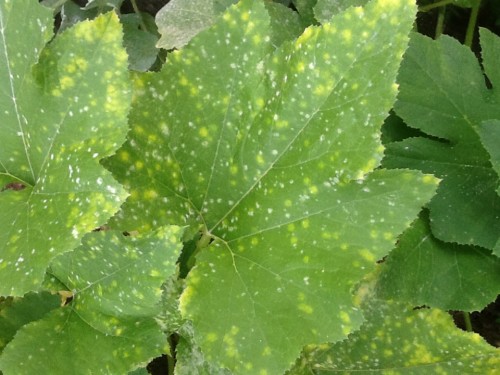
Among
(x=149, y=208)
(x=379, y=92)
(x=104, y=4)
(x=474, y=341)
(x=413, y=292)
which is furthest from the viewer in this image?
(x=104, y=4)

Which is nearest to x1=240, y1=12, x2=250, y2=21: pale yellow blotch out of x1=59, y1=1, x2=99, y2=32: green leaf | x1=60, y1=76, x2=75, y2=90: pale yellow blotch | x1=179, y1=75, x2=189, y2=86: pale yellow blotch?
x1=179, y1=75, x2=189, y2=86: pale yellow blotch

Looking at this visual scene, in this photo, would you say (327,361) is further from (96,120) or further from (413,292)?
(96,120)

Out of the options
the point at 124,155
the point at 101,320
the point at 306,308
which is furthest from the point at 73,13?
the point at 306,308

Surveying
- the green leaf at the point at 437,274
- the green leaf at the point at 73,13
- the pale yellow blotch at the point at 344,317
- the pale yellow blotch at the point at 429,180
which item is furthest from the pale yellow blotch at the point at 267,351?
the green leaf at the point at 73,13

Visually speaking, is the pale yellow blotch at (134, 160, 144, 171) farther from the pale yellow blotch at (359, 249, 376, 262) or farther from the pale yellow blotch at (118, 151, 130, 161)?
the pale yellow blotch at (359, 249, 376, 262)

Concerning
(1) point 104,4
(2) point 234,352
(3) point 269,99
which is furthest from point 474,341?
(1) point 104,4

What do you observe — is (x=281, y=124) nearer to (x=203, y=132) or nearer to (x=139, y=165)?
(x=203, y=132)
